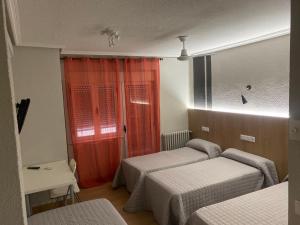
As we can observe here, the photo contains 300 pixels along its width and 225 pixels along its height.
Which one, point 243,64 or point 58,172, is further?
point 243,64

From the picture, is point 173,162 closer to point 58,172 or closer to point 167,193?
point 167,193

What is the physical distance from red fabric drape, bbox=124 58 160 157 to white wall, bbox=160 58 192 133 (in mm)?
259

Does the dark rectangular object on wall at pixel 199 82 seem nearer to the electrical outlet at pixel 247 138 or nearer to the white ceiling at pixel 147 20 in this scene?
the electrical outlet at pixel 247 138

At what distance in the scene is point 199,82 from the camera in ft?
15.2

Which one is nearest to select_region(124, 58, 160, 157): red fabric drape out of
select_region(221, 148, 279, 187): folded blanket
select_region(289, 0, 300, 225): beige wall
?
select_region(221, 148, 279, 187): folded blanket

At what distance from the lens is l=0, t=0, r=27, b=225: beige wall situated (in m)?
0.77

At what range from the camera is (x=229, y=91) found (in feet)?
12.9

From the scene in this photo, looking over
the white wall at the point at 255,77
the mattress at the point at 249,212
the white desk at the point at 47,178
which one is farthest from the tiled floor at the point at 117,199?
the white wall at the point at 255,77

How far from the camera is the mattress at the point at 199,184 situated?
8.54 ft

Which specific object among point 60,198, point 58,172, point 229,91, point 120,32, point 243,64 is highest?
point 120,32

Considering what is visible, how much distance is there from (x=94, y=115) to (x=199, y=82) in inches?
86.3

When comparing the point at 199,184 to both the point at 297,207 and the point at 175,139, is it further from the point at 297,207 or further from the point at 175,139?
the point at 175,139

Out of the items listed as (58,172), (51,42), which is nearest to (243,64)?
(51,42)

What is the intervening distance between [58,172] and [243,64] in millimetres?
3120
